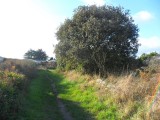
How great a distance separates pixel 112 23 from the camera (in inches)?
987

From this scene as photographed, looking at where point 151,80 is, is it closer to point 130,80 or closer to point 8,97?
point 130,80

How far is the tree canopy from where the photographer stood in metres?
24.8

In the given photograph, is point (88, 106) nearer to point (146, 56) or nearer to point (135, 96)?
point (135, 96)

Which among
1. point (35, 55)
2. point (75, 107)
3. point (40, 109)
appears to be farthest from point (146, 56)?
point (35, 55)

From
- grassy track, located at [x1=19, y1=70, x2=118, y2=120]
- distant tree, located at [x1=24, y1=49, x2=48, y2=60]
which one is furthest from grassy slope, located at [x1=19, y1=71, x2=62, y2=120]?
distant tree, located at [x1=24, y1=49, x2=48, y2=60]

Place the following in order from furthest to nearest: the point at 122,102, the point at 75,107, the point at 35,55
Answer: the point at 35,55
the point at 75,107
the point at 122,102

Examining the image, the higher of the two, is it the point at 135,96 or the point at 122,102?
the point at 135,96

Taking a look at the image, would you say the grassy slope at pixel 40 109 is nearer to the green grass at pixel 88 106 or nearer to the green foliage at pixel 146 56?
the green grass at pixel 88 106

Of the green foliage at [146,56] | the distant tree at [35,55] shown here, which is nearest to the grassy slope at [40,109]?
the green foliage at [146,56]

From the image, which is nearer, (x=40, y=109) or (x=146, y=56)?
(x=40, y=109)

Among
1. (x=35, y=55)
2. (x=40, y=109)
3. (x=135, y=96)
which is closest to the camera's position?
(x=135, y=96)

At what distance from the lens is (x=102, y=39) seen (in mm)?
24766

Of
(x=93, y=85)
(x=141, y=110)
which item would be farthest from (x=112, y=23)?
(x=141, y=110)

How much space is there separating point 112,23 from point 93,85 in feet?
24.4
